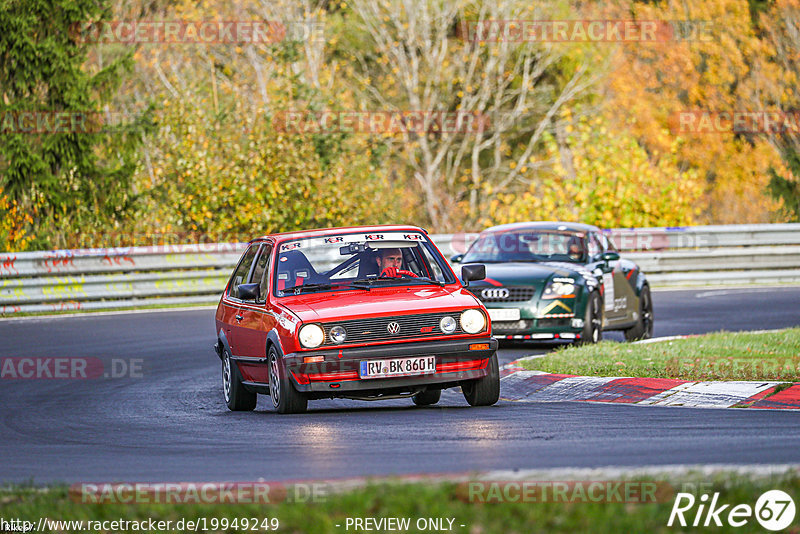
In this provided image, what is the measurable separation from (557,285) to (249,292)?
5583mm

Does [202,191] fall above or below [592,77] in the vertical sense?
below

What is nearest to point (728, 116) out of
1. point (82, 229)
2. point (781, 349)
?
point (82, 229)

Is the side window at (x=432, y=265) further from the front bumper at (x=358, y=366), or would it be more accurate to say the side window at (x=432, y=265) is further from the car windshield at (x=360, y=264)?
the front bumper at (x=358, y=366)

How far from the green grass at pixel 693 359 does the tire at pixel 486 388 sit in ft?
6.25

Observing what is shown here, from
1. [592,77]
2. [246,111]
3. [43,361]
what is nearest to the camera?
[43,361]

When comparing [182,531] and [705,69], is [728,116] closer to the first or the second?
[705,69]

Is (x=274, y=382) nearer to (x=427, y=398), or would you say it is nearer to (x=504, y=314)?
(x=427, y=398)

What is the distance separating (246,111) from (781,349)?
19.5m

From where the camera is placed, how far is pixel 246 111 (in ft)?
102

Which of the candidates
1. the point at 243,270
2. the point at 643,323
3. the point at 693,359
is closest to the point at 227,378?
the point at 243,270

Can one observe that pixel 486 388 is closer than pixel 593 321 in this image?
Yes

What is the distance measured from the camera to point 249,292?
11.5 m

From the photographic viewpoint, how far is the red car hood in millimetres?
10531

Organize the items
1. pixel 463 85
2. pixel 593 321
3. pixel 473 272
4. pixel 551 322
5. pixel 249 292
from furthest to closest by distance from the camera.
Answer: pixel 463 85
pixel 593 321
pixel 551 322
pixel 473 272
pixel 249 292
